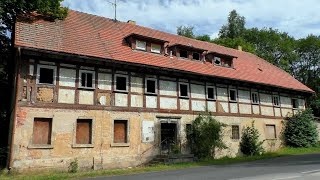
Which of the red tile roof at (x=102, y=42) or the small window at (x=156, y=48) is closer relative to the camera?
the red tile roof at (x=102, y=42)

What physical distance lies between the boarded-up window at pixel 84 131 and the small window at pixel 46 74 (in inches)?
107

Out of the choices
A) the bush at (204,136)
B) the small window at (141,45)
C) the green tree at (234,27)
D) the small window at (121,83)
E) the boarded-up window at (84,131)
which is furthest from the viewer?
the green tree at (234,27)

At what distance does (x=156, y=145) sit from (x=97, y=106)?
15.6 feet

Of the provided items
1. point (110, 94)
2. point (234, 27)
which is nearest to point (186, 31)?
point (234, 27)

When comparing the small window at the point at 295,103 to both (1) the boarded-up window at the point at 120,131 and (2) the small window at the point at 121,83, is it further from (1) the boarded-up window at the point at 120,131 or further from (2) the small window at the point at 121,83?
(1) the boarded-up window at the point at 120,131

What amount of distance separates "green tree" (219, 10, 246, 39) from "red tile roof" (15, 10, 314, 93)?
2746 cm

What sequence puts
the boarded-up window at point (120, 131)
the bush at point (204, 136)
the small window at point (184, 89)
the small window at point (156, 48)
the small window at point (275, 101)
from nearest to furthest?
the boarded-up window at point (120, 131) → the bush at point (204, 136) → the small window at point (184, 89) → the small window at point (156, 48) → the small window at point (275, 101)

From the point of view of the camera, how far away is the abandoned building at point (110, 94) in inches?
741

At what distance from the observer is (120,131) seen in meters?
21.7

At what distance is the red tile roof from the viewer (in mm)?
20156

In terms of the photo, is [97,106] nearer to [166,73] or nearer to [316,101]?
[166,73]

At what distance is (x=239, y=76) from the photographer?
28.9 metres

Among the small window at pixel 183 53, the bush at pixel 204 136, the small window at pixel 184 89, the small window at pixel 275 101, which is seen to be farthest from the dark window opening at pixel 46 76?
the small window at pixel 275 101

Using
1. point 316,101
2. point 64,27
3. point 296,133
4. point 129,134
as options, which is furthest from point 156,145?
point 316,101
